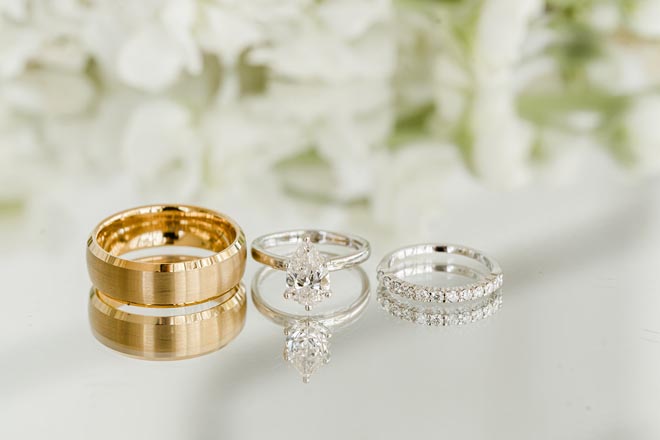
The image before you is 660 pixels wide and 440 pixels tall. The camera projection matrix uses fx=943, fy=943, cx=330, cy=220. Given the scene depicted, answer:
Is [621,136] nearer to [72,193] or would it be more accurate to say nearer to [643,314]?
[643,314]

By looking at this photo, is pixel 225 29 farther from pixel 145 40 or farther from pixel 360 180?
pixel 360 180

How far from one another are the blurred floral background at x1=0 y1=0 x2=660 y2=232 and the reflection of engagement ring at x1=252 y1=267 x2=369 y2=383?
5.6 inches

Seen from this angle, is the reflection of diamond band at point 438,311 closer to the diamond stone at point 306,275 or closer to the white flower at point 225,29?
the diamond stone at point 306,275

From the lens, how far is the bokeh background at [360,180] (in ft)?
2.35

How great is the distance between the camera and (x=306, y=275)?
839 millimetres

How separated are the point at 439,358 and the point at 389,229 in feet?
0.73

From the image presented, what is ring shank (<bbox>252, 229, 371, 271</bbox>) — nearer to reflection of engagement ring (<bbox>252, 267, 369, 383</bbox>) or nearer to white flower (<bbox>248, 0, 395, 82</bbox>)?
reflection of engagement ring (<bbox>252, 267, 369, 383</bbox>)

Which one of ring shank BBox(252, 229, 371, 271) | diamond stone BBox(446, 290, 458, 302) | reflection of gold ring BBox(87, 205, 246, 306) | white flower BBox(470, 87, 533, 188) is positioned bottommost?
diamond stone BBox(446, 290, 458, 302)

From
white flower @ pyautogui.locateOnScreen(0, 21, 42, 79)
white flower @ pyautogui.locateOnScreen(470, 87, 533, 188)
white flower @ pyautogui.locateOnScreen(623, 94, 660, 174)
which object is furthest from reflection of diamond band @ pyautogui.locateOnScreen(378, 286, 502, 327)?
white flower @ pyautogui.locateOnScreen(0, 21, 42, 79)

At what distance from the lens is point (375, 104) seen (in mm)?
1220

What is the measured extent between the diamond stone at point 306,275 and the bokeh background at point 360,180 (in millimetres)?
45

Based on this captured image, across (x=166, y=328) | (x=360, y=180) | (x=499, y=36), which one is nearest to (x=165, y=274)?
(x=166, y=328)

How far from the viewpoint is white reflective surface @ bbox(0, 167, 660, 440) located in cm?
69

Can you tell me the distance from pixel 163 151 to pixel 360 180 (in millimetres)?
237
